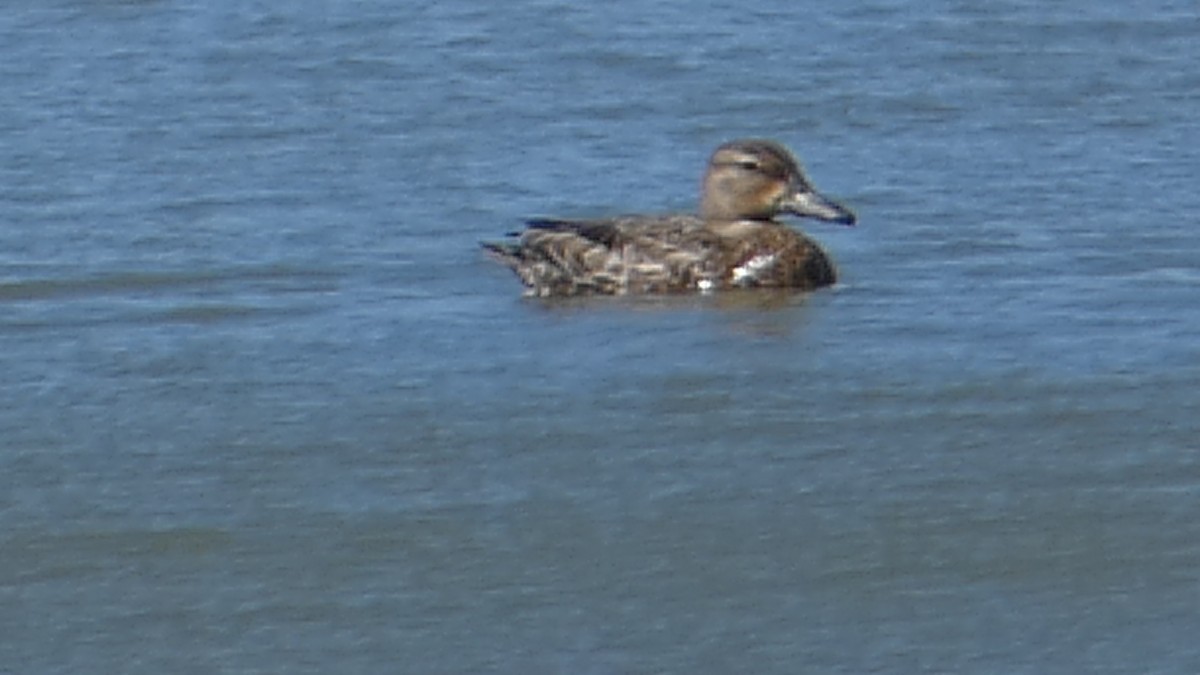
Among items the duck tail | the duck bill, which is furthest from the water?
the duck bill

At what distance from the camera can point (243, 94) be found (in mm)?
14156

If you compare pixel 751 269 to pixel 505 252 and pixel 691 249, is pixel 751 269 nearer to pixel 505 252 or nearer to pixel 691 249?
pixel 691 249

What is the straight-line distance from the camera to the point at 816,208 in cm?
1196

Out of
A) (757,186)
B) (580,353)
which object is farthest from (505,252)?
(580,353)

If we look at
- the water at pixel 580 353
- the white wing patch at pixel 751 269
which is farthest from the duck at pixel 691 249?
the water at pixel 580 353

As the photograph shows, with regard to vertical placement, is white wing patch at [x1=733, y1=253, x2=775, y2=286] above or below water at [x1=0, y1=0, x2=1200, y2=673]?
below

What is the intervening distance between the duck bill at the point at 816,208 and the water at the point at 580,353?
0.22m

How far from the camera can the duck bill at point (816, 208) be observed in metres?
11.9

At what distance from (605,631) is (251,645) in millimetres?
796

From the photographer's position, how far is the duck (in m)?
11.6

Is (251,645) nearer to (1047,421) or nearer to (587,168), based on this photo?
(1047,421)

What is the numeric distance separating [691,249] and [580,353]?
4.32 ft

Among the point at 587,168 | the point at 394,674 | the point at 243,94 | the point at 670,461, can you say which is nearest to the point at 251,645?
the point at 394,674

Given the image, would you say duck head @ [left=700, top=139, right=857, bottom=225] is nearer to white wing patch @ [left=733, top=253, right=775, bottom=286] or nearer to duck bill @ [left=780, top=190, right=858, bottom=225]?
duck bill @ [left=780, top=190, right=858, bottom=225]
